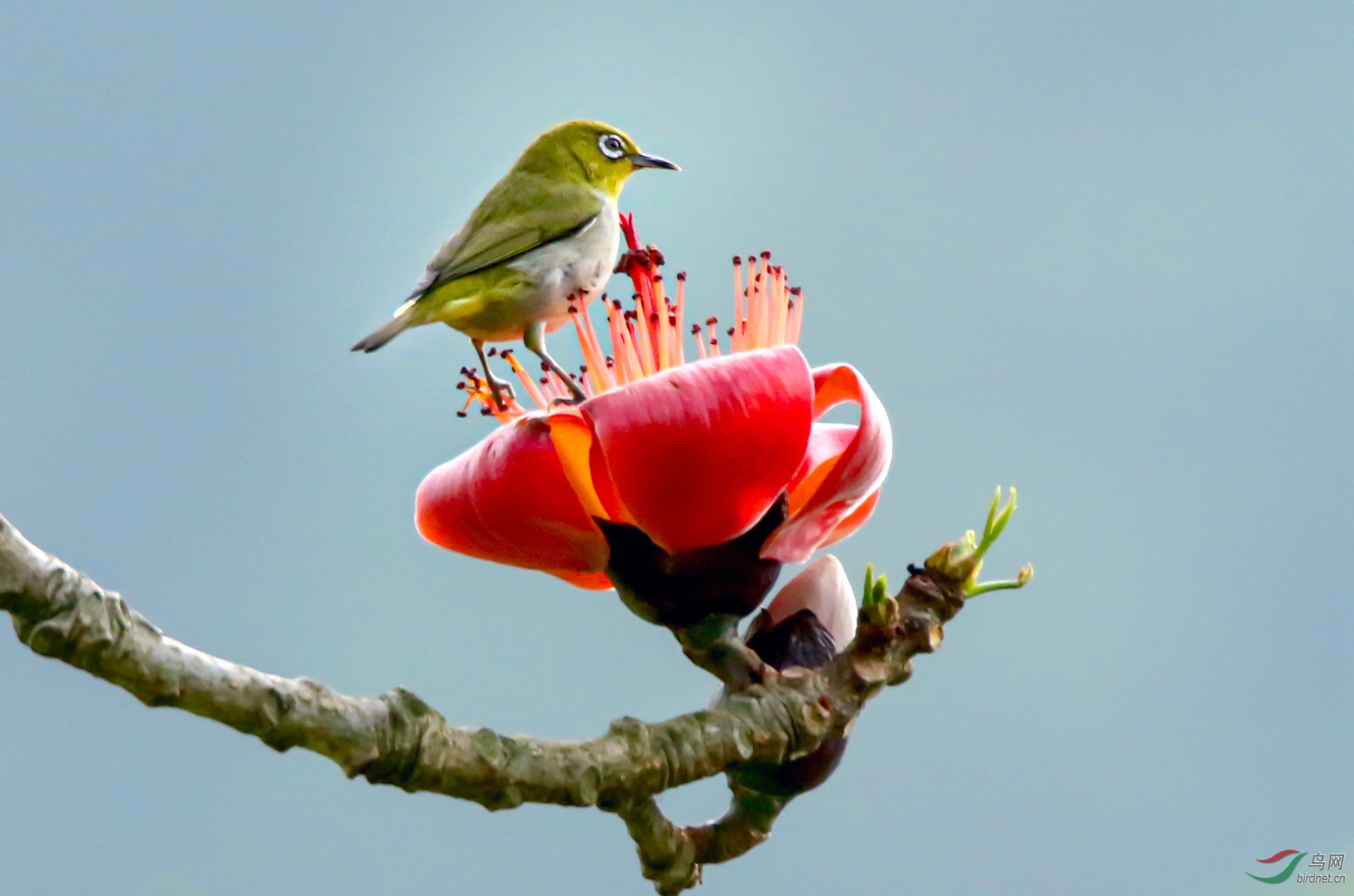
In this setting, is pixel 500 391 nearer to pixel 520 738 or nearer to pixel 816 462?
pixel 816 462

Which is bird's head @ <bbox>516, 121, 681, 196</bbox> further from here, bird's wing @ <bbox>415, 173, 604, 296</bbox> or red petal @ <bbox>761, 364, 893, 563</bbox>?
red petal @ <bbox>761, 364, 893, 563</bbox>

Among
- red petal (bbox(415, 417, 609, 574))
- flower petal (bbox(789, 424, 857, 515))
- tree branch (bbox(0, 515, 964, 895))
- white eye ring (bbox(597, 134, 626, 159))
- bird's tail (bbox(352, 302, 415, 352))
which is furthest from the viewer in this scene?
white eye ring (bbox(597, 134, 626, 159))

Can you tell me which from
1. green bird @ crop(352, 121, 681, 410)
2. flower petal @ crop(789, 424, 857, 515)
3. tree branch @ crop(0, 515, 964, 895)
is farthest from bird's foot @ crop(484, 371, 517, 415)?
tree branch @ crop(0, 515, 964, 895)

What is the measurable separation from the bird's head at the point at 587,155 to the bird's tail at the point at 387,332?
0.97ft

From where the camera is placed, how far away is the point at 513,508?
1131 mm

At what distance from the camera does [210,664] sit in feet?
2.40

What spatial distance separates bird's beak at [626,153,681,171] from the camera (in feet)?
5.75

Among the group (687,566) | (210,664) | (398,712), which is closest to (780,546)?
(687,566)

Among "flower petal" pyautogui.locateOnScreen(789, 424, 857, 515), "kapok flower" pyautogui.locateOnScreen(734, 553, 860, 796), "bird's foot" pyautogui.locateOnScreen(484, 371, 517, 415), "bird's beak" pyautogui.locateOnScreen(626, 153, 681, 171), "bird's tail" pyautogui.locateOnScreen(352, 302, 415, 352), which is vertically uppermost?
"bird's beak" pyautogui.locateOnScreen(626, 153, 681, 171)

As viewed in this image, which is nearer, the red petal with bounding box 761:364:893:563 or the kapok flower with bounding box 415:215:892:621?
the kapok flower with bounding box 415:215:892:621

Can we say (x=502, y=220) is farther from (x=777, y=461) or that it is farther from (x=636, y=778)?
(x=636, y=778)

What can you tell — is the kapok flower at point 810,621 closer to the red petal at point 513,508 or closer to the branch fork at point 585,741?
the branch fork at point 585,741

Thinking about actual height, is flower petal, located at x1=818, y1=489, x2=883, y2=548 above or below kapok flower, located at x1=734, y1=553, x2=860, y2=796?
above

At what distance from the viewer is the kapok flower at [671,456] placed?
1019 millimetres
